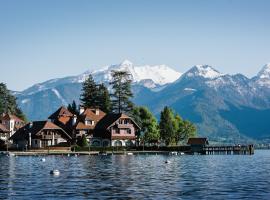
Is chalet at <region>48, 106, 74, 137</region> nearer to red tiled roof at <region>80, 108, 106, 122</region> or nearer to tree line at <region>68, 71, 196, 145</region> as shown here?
red tiled roof at <region>80, 108, 106, 122</region>

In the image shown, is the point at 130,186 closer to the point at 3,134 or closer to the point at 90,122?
the point at 90,122

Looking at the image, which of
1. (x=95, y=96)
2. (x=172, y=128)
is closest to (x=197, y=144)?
(x=172, y=128)

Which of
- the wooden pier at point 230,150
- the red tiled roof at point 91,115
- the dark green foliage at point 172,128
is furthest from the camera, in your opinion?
the dark green foliage at point 172,128

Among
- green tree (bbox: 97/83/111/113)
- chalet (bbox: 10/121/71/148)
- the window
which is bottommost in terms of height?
chalet (bbox: 10/121/71/148)

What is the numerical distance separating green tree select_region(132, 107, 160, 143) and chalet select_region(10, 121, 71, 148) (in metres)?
23.2

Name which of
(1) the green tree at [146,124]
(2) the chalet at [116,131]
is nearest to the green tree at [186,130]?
(1) the green tree at [146,124]

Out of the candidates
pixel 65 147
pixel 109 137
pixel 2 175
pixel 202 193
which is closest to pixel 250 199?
pixel 202 193

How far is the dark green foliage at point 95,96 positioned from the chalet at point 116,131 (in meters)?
15.8

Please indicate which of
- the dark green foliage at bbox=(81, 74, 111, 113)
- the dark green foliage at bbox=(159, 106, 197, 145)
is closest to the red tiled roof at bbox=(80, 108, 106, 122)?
the dark green foliage at bbox=(81, 74, 111, 113)

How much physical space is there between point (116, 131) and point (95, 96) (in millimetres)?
24753

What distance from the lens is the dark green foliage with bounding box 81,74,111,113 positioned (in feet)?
576

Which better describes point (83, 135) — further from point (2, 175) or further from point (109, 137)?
point (2, 175)

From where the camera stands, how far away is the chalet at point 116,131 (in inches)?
6122

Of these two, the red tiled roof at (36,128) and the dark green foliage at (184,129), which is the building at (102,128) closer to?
the red tiled roof at (36,128)
